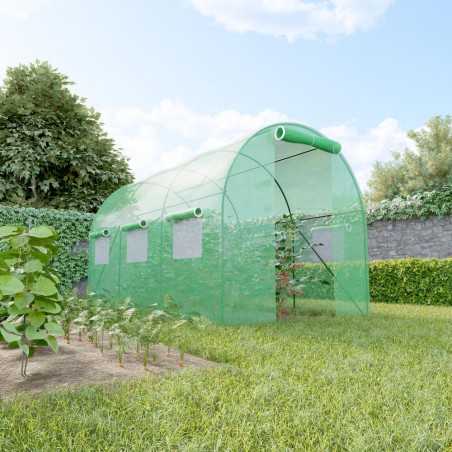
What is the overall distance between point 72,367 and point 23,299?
34.6 inches

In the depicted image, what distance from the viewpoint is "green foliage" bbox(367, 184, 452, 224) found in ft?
38.7

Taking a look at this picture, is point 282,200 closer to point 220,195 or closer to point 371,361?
point 220,195

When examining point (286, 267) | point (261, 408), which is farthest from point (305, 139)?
point (261, 408)

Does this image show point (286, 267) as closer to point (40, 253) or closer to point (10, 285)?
point (40, 253)

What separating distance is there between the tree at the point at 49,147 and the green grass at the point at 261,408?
35.0ft

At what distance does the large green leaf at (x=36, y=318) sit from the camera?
3385 mm

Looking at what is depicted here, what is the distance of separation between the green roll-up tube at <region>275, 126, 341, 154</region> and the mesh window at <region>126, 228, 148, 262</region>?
3.28 m

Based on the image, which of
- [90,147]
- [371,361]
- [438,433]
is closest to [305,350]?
[371,361]

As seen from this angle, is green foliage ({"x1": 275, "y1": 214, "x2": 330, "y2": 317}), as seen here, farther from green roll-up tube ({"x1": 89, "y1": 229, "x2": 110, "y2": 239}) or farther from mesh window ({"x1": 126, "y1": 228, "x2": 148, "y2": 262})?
green roll-up tube ({"x1": 89, "y1": 229, "x2": 110, "y2": 239})

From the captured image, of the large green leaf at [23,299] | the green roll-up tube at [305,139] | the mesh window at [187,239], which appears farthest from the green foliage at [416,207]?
the large green leaf at [23,299]

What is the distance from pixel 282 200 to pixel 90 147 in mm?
7336

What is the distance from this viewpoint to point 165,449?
221 centimetres

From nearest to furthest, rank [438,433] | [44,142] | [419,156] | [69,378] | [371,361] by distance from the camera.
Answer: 1. [438,433]
2. [69,378]
3. [371,361]
4. [44,142]
5. [419,156]

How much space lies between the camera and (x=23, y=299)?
332 centimetres
